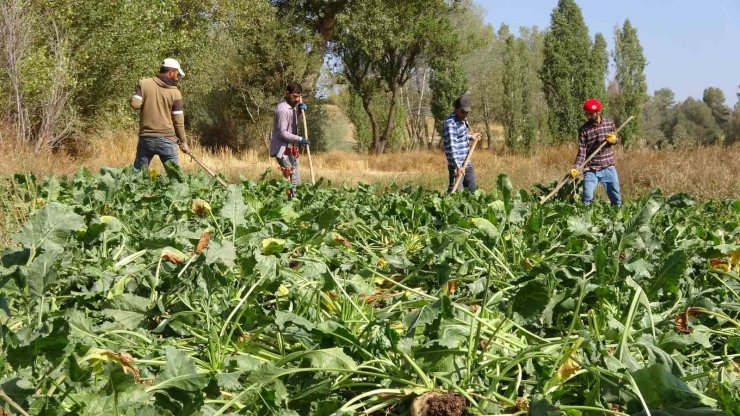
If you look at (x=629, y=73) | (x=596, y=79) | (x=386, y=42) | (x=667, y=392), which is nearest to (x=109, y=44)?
(x=386, y=42)

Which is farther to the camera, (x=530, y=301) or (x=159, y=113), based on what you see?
(x=159, y=113)

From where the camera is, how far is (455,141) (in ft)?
30.5

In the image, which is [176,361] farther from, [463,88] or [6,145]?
[463,88]

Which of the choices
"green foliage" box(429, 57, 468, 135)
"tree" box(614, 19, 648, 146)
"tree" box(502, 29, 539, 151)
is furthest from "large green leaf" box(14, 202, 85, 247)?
"tree" box(614, 19, 648, 146)

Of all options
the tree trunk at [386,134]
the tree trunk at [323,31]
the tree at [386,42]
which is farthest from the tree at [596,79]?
the tree trunk at [323,31]

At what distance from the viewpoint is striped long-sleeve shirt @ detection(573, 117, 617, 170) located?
905 centimetres

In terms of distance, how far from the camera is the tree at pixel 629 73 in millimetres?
42500

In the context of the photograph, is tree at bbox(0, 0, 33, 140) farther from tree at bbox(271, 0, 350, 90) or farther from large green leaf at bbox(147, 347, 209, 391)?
large green leaf at bbox(147, 347, 209, 391)

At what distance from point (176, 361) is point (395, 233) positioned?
7.26ft

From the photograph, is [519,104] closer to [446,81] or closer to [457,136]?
[446,81]

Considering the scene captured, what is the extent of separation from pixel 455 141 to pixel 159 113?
372 cm

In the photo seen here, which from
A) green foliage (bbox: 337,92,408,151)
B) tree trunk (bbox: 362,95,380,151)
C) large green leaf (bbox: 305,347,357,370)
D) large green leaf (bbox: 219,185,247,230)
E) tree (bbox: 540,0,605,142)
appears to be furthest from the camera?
green foliage (bbox: 337,92,408,151)

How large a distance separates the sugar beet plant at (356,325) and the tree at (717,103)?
57312 millimetres

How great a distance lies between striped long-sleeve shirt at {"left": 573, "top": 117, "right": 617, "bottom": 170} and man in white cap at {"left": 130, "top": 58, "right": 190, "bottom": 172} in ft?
16.3
